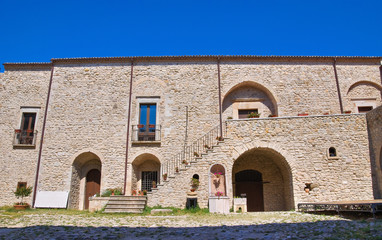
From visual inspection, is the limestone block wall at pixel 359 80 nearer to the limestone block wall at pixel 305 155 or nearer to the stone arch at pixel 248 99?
the limestone block wall at pixel 305 155

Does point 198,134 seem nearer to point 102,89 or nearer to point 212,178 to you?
point 212,178

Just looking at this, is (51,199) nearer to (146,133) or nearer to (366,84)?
(146,133)

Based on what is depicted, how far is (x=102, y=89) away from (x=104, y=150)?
11.7 feet

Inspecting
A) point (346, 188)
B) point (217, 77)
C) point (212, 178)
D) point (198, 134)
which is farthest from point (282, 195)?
point (217, 77)

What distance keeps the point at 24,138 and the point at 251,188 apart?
12708 millimetres

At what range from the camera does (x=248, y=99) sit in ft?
54.2

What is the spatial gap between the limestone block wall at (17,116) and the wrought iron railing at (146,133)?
5.39 metres

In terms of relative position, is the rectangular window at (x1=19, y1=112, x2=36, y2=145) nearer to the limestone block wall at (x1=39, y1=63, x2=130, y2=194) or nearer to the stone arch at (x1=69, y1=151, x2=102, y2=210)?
the limestone block wall at (x1=39, y1=63, x2=130, y2=194)

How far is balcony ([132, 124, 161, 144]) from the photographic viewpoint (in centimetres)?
1538

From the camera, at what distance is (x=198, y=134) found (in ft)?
50.8

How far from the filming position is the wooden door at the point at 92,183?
16.1 m

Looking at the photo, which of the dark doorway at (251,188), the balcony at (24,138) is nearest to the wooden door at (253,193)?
the dark doorway at (251,188)

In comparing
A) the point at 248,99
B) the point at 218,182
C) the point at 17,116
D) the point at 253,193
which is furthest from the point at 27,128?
the point at 253,193

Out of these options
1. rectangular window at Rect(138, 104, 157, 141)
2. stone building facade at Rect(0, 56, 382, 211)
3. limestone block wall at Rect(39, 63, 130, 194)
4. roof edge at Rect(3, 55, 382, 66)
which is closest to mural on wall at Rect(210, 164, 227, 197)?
stone building facade at Rect(0, 56, 382, 211)
